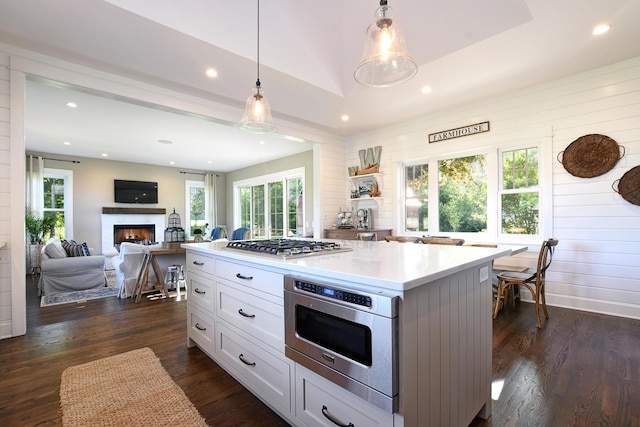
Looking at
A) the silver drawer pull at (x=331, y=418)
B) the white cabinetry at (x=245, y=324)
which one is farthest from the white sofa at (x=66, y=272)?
the silver drawer pull at (x=331, y=418)

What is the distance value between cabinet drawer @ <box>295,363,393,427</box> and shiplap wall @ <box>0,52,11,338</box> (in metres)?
3.07

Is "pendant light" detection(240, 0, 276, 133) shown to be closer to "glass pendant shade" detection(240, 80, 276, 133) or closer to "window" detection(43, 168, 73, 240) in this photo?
"glass pendant shade" detection(240, 80, 276, 133)

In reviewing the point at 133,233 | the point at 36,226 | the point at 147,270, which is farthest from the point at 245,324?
the point at 133,233

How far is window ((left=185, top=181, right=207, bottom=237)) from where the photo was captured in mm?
8984

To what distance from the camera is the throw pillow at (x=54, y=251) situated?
14.6ft

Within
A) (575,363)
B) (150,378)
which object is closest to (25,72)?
(150,378)

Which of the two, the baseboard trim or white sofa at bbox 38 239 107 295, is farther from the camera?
white sofa at bbox 38 239 107 295

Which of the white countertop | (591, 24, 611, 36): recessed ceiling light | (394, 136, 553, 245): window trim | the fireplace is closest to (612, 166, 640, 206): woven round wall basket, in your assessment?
(394, 136, 553, 245): window trim

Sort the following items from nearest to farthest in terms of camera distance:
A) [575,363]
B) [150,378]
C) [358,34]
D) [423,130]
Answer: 1. [150,378]
2. [575,363]
3. [358,34]
4. [423,130]

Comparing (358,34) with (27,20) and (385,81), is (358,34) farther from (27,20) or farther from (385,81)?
(27,20)

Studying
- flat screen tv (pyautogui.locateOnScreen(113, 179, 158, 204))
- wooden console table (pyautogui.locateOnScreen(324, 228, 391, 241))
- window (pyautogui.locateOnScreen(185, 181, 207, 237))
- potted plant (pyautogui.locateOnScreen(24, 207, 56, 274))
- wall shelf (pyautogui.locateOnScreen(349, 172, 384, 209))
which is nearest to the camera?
wooden console table (pyautogui.locateOnScreen(324, 228, 391, 241))

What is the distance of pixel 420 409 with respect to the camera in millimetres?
1106

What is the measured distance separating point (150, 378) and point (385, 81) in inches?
105

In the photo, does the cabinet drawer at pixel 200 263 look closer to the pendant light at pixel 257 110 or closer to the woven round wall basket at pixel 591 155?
the pendant light at pixel 257 110
